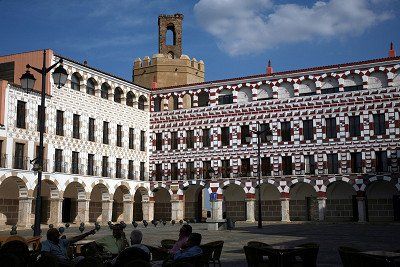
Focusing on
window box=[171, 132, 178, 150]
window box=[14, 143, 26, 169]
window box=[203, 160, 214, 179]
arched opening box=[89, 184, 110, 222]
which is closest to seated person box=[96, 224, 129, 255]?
window box=[14, 143, 26, 169]

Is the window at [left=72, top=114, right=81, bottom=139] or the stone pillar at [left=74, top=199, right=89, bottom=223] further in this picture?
the window at [left=72, top=114, right=81, bottom=139]

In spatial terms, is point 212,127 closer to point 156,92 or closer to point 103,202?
point 156,92

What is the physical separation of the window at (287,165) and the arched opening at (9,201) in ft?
69.9

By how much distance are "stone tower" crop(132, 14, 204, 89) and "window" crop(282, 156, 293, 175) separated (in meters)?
18.0

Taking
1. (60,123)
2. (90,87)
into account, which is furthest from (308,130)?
(60,123)

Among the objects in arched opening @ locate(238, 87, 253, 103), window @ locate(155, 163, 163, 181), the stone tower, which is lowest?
window @ locate(155, 163, 163, 181)

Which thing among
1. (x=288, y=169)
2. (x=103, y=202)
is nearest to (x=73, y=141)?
(x=103, y=202)

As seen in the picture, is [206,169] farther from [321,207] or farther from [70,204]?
[70,204]

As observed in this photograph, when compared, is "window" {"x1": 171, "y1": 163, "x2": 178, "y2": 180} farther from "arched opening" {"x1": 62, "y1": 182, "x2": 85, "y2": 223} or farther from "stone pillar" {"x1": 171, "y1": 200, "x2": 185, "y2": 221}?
"arched opening" {"x1": 62, "y1": 182, "x2": 85, "y2": 223}

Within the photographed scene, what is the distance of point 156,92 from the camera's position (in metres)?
51.1

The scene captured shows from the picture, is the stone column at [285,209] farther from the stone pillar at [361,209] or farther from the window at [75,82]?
the window at [75,82]

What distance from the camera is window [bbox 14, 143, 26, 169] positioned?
3612 centimetres

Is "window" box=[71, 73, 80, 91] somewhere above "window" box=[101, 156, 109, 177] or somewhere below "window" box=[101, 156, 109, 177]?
above

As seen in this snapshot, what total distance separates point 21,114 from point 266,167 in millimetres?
20430
